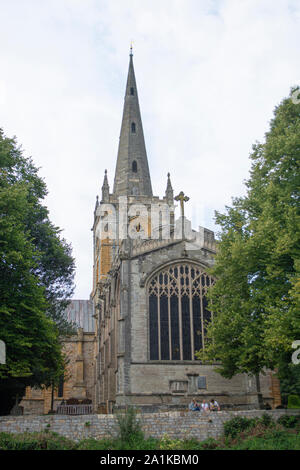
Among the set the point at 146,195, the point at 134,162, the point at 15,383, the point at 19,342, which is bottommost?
the point at 15,383

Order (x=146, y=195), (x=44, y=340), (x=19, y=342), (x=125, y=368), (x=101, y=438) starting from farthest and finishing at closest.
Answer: (x=146, y=195) → (x=125, y=368) → (x=44, y=340) → (x=19, y=342) → (x=101, y=438)

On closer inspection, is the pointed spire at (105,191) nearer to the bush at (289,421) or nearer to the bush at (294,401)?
the bush at (294,401)

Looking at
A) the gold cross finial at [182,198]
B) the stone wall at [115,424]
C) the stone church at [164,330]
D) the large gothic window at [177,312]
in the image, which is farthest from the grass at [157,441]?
the gold cross finial at [182,198]

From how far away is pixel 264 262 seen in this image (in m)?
19.8

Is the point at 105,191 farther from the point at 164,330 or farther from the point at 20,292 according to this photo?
the point at 20,292

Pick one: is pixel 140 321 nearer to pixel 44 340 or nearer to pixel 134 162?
pixel 44 340

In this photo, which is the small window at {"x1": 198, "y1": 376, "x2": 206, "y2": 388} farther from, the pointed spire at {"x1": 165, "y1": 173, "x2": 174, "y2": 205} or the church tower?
the pointed spire at {"x1": 165, "y1": 173, "x2": 174, "y2": 205}

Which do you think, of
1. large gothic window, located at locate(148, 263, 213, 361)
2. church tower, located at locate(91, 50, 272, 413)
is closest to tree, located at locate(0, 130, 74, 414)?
church tower, located at locate(91, 50, 272, 413)

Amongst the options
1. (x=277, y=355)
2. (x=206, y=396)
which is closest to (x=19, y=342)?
(x=277, y=355)

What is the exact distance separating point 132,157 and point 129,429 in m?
42.8

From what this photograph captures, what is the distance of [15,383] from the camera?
2412 cm

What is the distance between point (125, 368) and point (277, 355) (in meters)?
12.2

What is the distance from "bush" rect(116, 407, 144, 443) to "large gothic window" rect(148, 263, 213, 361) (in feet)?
38.2

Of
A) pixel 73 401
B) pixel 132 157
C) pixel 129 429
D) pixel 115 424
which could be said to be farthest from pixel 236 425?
pixel 132 157
